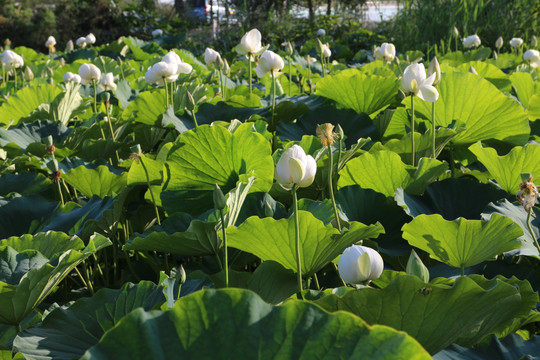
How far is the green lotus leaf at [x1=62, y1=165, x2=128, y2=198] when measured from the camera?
4.81 feet

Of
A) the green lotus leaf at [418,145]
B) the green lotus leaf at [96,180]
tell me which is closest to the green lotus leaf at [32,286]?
the green lotus leaf at [96,180]

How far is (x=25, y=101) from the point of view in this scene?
2.23m

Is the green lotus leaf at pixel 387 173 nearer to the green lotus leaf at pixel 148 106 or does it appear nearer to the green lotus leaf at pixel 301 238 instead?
the green lotus leaf at pixel 301 238

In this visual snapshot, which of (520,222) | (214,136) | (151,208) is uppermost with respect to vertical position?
(214,136)

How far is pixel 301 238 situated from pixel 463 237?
26 cm

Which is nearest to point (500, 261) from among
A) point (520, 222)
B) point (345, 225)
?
point (520, 222)

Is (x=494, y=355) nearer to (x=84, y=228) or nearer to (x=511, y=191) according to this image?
(x=511, y=191)

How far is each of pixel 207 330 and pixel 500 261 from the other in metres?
0.69

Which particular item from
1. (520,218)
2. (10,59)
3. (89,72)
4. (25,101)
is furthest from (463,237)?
(10,59)

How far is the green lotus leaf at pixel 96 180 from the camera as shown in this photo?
147cm

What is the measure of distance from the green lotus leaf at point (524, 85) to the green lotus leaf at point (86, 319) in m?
1.46

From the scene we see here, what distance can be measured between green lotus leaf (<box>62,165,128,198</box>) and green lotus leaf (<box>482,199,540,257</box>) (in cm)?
79

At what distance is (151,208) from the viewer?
1524 millimetres

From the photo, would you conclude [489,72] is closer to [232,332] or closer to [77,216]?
[77,216]
